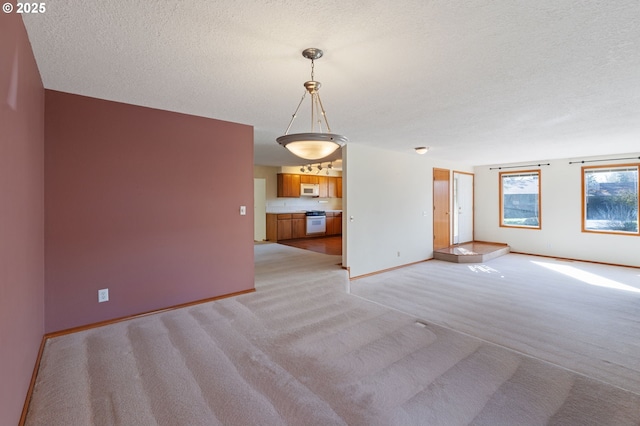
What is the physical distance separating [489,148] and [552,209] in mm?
2938

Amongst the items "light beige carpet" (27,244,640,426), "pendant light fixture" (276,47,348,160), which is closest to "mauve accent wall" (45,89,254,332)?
"light beige carpet" (27,244,640,426)

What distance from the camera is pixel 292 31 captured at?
1.82m

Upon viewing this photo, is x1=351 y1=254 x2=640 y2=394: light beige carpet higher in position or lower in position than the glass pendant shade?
lower

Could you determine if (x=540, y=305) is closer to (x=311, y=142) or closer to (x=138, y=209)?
(x=311, y=142)

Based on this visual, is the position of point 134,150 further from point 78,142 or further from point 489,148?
point 489,148

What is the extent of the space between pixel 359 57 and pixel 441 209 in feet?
19.5

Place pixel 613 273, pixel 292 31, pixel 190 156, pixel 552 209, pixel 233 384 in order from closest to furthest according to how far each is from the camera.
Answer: pixel 292 31 < pixel 233 384 < pixel 190 156 < pixel 613 273 < pixel 552 209

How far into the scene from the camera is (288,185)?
9.18 meters

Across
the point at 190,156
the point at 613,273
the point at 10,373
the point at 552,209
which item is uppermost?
the point at 190,156

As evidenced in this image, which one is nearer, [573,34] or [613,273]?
[573,34]

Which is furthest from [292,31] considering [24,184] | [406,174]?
[406,174]

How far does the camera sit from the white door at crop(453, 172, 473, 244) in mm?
7871

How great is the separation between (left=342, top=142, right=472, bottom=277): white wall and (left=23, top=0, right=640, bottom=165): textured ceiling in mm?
1715

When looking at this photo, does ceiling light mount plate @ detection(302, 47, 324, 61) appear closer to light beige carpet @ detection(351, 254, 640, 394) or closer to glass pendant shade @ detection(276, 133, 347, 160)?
glass pendant shade @ detection(276, 133, 347, 160)
